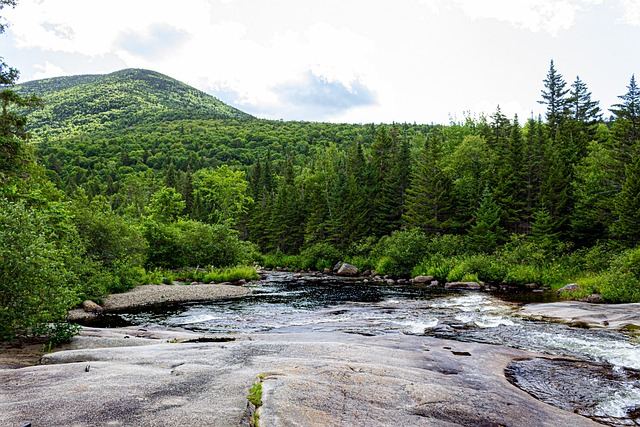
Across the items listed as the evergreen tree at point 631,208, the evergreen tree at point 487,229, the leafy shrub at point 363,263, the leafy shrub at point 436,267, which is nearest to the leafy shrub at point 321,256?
the leafy shrub at point 363,263

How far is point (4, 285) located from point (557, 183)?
2151 inches

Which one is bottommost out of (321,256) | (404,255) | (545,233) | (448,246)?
(321,256)

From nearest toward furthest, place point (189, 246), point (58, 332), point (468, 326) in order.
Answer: point (58, 332) < point (468, 326) < point (189, 246)

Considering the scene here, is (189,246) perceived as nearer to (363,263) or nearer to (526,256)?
(363,263)

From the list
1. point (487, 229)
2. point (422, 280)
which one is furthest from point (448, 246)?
point (422, 280)

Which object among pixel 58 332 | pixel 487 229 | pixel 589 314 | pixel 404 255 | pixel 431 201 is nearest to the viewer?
pixel 58 332

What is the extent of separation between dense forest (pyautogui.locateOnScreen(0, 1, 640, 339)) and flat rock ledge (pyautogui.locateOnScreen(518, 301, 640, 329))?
529 cm

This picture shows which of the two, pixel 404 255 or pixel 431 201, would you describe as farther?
pixel 431 201

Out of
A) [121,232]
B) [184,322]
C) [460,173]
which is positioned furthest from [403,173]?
[184,322]

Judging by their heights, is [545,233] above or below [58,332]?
above

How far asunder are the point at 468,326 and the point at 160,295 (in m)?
21.8

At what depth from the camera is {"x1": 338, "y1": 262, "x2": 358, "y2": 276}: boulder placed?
174 feet

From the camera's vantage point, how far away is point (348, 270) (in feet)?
176

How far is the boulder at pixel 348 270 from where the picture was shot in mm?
53156
